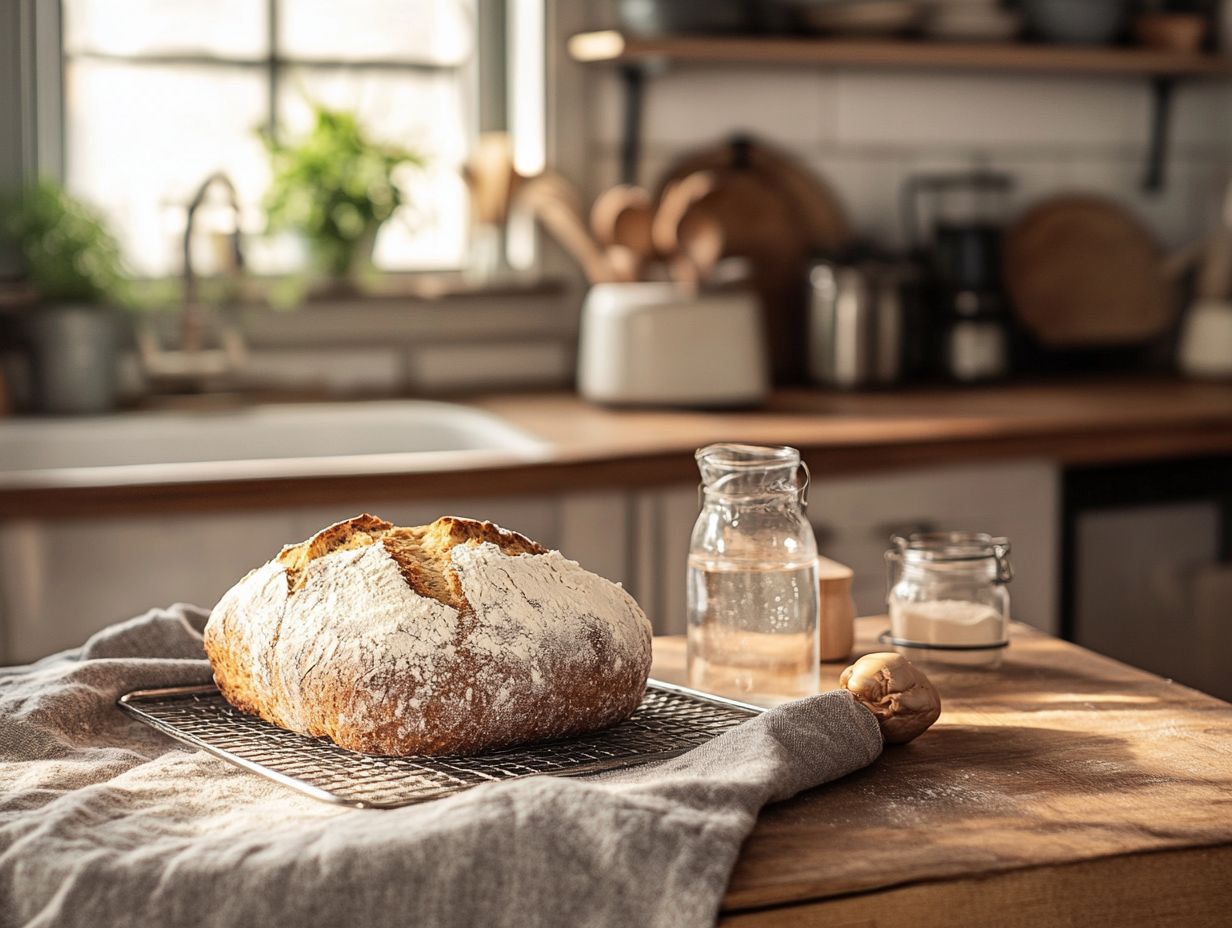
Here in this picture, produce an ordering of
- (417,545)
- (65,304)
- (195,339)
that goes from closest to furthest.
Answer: (417,545), (65,304), (195,339)

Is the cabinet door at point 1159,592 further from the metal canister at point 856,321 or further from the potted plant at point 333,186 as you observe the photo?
the potted plant at point 333,186

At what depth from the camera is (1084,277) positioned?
317 cm

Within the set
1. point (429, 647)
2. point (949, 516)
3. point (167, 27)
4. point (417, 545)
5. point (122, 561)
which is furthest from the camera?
point (167, 27)

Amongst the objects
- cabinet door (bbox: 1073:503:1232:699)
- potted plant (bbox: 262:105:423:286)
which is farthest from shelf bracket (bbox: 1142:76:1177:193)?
potted plant (bbox: 262:105:423:286)

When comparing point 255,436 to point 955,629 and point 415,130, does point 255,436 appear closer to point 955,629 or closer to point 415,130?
point 415,130

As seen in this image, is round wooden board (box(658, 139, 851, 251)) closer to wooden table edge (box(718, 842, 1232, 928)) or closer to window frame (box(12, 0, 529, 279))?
window frame (box(12, 0, 529, 279))

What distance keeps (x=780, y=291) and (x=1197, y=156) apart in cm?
105

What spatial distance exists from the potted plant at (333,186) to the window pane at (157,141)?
0.08 metres

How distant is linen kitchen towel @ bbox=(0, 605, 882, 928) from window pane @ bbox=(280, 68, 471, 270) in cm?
204

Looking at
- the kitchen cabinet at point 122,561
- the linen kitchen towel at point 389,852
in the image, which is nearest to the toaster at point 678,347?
the kitchen cabinet at point 122,561

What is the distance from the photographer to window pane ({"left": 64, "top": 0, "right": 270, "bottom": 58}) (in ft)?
8.68

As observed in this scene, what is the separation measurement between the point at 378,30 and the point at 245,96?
0.87ft

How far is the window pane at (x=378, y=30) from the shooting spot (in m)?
2.76

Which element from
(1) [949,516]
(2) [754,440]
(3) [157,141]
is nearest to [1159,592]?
(1) [949,516]
